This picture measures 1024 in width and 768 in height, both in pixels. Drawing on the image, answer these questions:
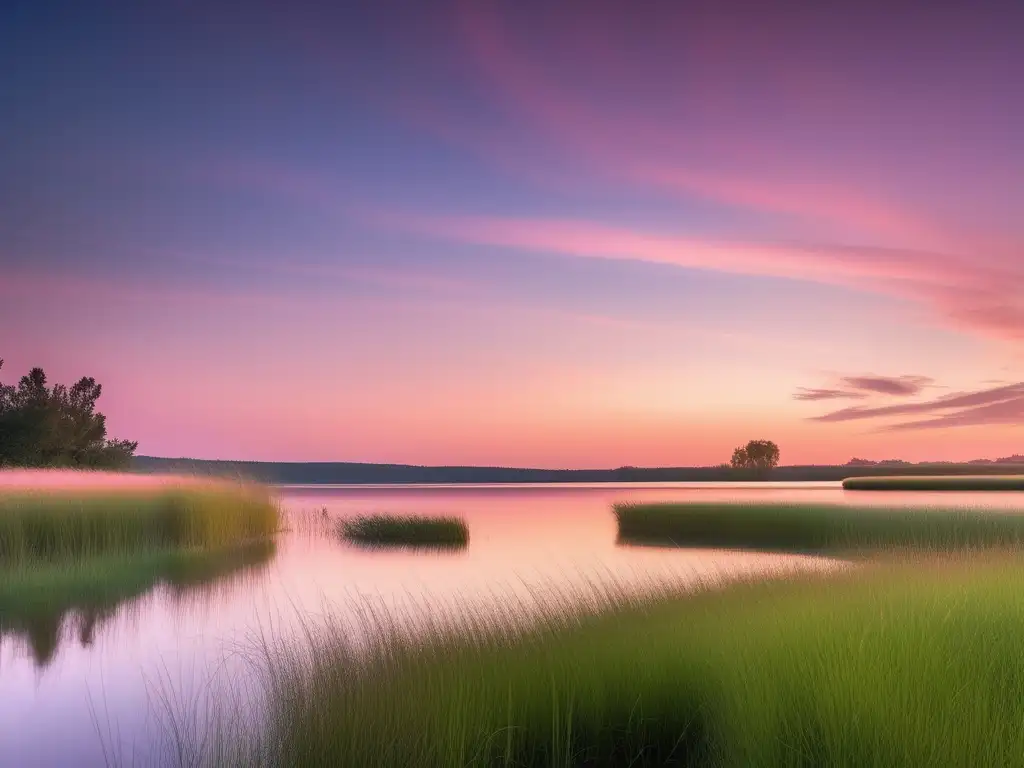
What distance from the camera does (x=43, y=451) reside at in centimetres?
5159

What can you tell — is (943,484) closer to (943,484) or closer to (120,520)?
(943,484)

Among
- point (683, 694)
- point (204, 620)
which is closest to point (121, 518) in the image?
point (204, 620)

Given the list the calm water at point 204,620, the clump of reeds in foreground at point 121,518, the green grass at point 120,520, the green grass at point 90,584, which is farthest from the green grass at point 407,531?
the green grass at point 90,584

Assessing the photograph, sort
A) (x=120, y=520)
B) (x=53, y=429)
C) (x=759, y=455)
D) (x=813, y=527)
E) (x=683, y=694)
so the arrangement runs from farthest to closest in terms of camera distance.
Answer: (x=759, y=455) < (x=53, y=429) < (x=813, y=527) < (x=120, y=520) < (x=683, y=694)

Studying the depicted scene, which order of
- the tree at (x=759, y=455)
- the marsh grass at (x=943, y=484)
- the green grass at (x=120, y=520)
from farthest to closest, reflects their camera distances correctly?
the tree at (x=759, y=455), the marsh grass at (x=943, y=484), the green grass at (x=120, y=520)

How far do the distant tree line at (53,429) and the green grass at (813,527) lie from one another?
3795 centimetres

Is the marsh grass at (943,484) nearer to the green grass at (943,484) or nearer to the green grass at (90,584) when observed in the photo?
the green grass at (943,484)

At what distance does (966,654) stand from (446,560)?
1956cm

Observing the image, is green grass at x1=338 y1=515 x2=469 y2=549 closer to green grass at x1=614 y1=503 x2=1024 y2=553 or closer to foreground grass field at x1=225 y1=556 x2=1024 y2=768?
green grass at x1=614 y1=503 x2=1024 y2=553

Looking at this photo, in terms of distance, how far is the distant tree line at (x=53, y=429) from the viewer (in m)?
50.4

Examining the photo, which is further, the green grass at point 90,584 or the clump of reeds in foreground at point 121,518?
the clump of reeds in foreground at point 121,518

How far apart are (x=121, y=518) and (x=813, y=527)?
22932 millimetres

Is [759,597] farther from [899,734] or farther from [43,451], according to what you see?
[43,451]

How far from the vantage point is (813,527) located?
95.6 ft
